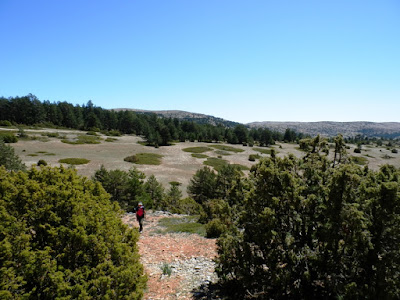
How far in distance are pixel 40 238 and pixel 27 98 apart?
116855mm

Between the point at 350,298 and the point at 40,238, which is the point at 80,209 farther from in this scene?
the point at 350,298

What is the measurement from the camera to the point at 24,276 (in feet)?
15.8

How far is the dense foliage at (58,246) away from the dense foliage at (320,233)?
3.37 m

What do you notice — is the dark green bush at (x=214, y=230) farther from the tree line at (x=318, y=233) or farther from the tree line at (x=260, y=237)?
the tree line at (x=260, y=237)

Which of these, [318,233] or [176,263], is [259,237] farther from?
[176,263]

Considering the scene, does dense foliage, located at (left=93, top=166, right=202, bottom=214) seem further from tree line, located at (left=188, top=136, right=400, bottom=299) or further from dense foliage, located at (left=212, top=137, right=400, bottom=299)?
dense foliage, located at (left=212, top=137, right=400, bottom=299)

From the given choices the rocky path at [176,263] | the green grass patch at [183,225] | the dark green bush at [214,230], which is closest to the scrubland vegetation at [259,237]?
the rocky path at [176,263]

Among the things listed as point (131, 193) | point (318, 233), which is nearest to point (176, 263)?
point (318, 233)

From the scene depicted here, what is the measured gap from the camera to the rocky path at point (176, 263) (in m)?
8.84

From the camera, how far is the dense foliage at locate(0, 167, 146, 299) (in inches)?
190

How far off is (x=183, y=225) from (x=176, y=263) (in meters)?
6.44

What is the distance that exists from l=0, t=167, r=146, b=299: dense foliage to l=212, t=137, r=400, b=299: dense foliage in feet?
11.0

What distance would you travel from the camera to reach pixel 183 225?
57.7ft

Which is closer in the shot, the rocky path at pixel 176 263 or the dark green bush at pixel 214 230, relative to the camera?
the rocky path at pixel 176 263
